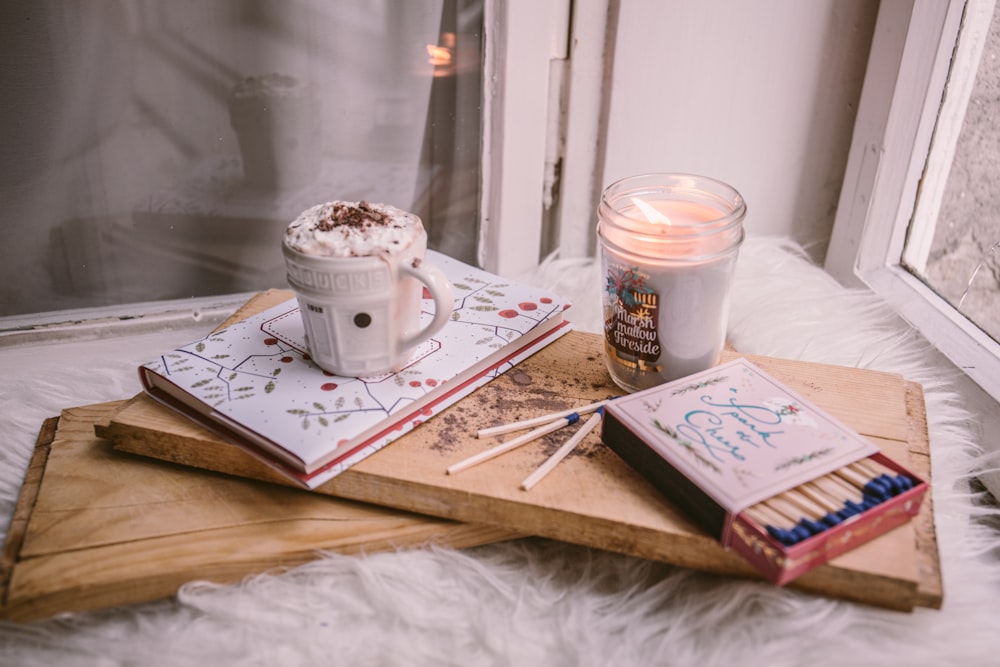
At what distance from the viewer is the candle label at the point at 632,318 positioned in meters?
0.60

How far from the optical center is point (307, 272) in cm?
56

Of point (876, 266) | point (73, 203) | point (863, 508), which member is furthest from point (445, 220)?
point (863, 508)

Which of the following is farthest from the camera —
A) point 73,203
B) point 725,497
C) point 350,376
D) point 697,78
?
point 697,78

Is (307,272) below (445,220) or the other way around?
the other way around

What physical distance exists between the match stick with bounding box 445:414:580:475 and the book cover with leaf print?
0.06m

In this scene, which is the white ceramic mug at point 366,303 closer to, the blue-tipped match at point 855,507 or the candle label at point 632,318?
the candle label at point 632,318

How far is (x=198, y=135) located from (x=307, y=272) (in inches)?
13.8

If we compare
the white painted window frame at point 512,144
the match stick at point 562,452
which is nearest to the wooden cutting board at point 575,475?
the match stick at point 562,452

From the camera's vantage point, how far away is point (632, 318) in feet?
2.03

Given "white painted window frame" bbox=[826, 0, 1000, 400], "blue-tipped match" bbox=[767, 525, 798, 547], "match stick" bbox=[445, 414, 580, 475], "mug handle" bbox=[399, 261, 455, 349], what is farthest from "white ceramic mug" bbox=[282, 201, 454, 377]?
"white painted window frame" bbox=[826, 0, 1000, 400]

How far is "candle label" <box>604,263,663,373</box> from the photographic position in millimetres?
603

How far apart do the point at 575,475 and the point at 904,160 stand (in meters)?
0.58

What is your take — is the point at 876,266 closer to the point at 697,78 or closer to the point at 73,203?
the point at 697,78

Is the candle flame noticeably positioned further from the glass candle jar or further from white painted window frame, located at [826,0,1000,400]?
white painted window frame, located at [826,0,1000,400]
